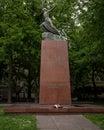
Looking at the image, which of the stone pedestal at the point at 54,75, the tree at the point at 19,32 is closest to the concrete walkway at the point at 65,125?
the stone pedestal at the point at 54,75

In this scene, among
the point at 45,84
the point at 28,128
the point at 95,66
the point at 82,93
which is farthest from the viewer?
the point at 82,93

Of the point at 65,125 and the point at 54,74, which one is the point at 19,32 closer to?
the point at 54,74

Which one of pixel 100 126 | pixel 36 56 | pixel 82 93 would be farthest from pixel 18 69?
pixel 100 126

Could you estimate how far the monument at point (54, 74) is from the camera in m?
17.7

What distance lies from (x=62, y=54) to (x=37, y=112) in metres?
3.74

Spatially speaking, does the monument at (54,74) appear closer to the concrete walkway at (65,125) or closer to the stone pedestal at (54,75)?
the stone pedestal at (54,75)

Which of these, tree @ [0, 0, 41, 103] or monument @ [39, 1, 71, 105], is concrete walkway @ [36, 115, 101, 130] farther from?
tree @ [0, 0, 41, 103]

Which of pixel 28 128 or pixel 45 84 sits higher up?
pixel 45 84

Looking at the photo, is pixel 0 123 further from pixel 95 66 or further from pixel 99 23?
pixel 95 66

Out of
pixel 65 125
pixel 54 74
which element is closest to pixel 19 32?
pixel 54 74

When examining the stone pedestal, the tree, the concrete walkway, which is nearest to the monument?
the stone pedestal

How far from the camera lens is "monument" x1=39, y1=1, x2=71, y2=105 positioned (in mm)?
17656

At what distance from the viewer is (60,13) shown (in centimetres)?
3500

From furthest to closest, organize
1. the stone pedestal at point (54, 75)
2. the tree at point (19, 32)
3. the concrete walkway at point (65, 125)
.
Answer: the tree at point (19, 32) < the stone pedestal at point (54, 75) < the concrete walkway at point (65, 125)
